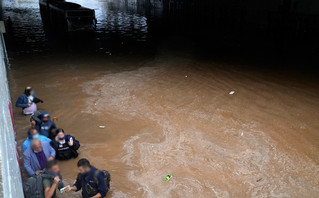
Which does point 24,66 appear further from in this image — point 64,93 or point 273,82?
point 273,82

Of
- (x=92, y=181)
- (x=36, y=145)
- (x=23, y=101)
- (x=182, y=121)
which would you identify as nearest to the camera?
(x=92, y=181)

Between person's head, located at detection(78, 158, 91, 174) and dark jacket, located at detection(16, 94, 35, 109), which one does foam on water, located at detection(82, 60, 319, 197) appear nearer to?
person's head, located at detection(78, 158, 91, 174)

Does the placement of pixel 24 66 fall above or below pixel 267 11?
below

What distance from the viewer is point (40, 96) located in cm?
869

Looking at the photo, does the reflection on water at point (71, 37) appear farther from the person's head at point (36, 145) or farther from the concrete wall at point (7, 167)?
the concrete wall at point (7, 167)

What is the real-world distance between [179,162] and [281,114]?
12.5 ft

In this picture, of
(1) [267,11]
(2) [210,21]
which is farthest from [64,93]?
(2) [210,21]

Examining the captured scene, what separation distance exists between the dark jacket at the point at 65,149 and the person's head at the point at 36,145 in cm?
66

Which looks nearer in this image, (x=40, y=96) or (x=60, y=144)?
(x=60, y=144)

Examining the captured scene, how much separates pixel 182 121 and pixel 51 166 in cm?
392

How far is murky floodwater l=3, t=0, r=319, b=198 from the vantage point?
5082 millimetres

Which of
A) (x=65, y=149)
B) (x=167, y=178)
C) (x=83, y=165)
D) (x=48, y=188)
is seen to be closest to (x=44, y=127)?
(x=65, y=149)

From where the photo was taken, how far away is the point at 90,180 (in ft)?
13.2

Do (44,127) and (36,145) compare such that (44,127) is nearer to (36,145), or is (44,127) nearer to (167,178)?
Result: (36,145)
